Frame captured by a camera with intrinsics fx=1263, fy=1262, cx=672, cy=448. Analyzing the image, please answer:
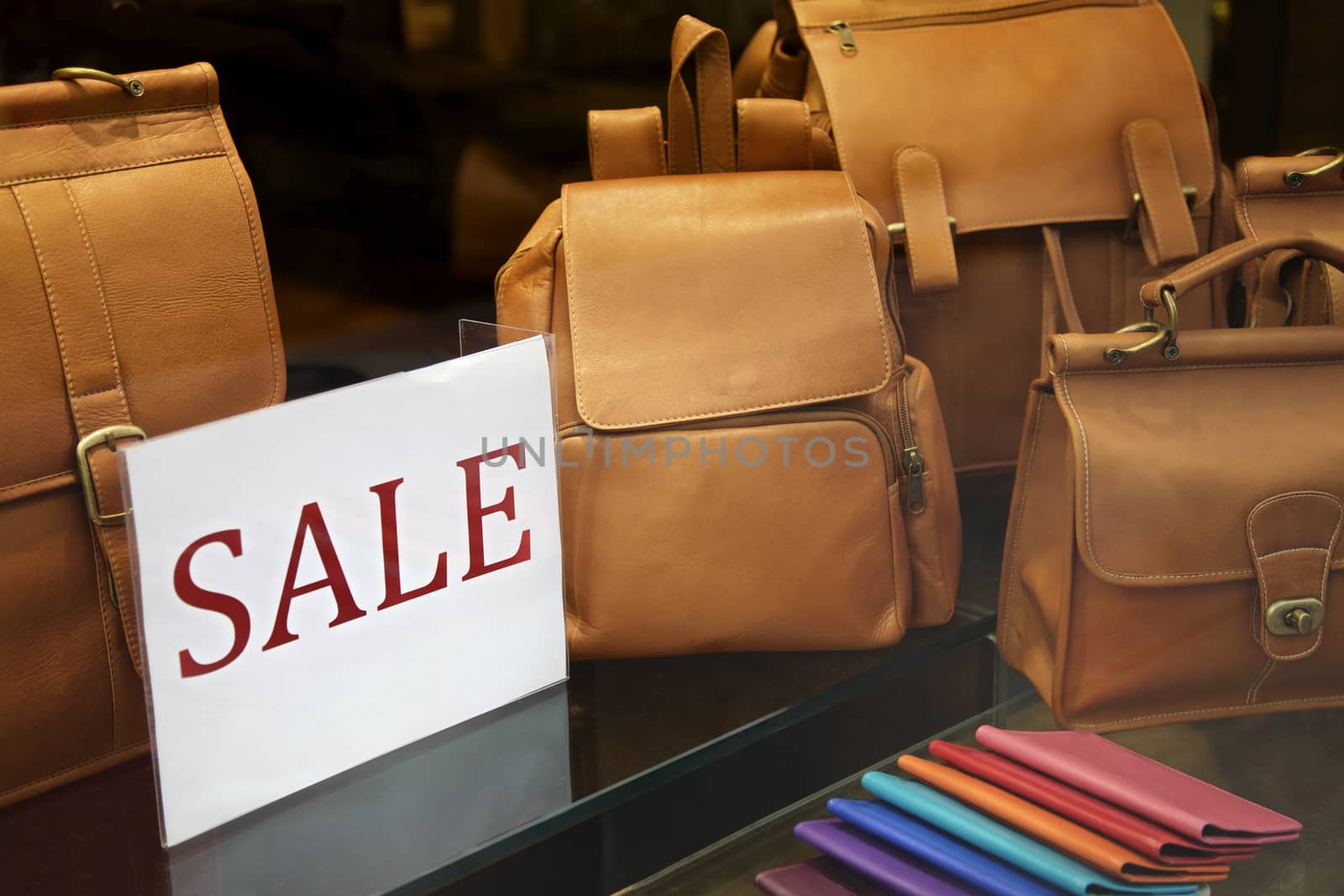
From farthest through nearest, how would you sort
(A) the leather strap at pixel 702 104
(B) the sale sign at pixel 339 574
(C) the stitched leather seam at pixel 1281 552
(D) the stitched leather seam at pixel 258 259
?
1. (A) the leather strap at pixel 702 104
2. (C) the stitched leather seam at pixel 1281 552
3. (D) the stitched leather seam at pixel 258 259
4. (B) the sale sign at pixel 339 574

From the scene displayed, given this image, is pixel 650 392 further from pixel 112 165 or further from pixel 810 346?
pixel 112 165

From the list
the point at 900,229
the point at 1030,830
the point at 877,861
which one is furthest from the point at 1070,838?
the point at 900,229

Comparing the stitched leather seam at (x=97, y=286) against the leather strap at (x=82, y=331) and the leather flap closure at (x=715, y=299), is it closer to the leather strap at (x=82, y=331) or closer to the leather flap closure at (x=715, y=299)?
the leather strap at (x=82, y=331)

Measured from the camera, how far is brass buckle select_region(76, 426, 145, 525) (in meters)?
0.84

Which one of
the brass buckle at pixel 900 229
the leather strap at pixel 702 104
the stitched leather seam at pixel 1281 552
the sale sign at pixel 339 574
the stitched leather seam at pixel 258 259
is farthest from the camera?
the brass buckle at pixel 900 229

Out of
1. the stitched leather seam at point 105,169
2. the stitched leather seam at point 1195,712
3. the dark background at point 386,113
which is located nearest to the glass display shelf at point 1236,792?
the stitched leather seam at point 1195,712

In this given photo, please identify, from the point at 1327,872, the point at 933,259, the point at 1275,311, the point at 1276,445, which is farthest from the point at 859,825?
the point at 1275,311

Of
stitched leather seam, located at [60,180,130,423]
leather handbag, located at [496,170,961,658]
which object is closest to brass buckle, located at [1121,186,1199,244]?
leather handbag, located at [496,170,961,658]

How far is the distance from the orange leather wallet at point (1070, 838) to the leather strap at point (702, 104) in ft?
1.92

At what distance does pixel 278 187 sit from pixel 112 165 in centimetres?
18

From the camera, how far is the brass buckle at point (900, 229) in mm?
1224

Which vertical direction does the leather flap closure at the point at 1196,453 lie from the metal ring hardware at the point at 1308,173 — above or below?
below

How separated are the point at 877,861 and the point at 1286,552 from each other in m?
0.43

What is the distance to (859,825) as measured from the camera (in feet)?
3.02
